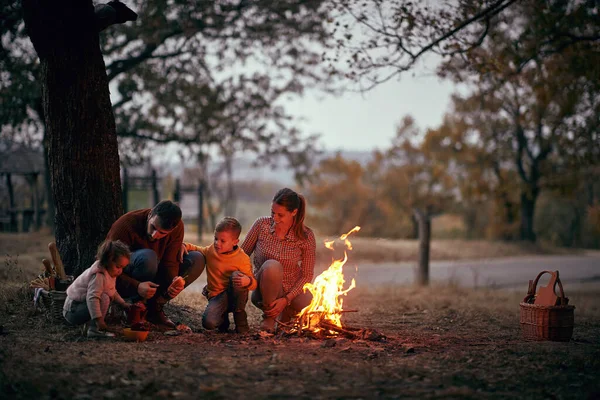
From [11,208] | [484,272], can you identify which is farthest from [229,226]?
[484,272]

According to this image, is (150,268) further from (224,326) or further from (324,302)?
(324,302)

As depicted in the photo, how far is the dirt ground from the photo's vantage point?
494 cm

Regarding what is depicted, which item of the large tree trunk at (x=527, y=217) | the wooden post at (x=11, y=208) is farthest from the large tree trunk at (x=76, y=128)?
the large tree trunk at (x=527, y=217)

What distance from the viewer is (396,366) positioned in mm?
5750

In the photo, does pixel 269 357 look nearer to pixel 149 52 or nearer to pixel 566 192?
pixel 149 52

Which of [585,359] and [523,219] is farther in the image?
[523,219]

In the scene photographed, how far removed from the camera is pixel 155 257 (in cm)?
688

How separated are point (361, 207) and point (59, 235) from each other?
34529 millimetres

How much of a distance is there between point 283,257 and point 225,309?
81cm

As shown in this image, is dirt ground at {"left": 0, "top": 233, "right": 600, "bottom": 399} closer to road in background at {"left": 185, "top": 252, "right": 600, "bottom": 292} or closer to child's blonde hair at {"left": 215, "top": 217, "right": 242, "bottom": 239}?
child's blonde hair at {"left": 215, "top": 217, "right": 242, "bottom": 239}

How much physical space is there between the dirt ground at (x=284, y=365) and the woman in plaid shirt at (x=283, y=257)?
0.50m

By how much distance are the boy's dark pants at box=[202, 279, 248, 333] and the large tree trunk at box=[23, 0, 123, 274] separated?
5.49ft

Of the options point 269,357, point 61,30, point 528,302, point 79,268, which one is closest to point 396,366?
point 269,357

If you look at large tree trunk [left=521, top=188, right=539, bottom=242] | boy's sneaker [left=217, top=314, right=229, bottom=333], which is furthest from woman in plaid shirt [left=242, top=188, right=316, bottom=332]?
large tree trunk [left=521, top=188, right=539, bottom=242]
